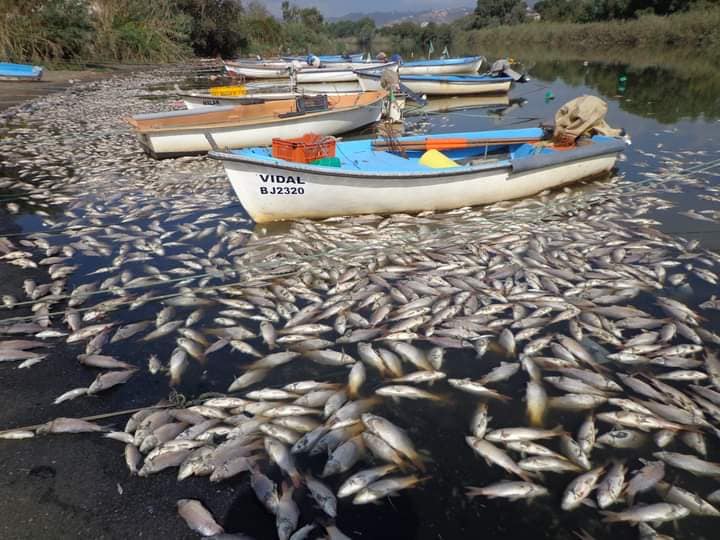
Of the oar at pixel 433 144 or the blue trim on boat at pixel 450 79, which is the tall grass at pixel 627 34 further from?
the oar at pixel 433 144

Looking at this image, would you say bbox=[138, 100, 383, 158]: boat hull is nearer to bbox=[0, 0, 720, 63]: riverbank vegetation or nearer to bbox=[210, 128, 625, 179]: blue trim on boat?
bbox=[210, 128, 625, 179]: blue trim on boat

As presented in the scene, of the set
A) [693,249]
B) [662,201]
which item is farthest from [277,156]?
[662,201]

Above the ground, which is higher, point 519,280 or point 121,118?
point 121,118

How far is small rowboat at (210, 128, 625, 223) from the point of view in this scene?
24.0 feet

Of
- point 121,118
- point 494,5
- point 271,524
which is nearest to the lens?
point 271,524

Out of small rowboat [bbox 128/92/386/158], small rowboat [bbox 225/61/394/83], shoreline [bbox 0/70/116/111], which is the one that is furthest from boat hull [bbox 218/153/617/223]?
small rowboat [bbox 225/61/394/83]

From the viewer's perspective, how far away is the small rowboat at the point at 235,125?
1173 centimetres

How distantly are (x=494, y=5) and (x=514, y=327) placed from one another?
378 feet

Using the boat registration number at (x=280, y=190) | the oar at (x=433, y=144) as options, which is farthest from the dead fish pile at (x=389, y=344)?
the oar at (x=433, y=144)

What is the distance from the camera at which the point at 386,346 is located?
15.7ft

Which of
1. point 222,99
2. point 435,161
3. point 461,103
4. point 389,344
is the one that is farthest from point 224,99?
point 461,103

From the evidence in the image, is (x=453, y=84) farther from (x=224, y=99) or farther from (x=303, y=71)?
(x=224, y=99)

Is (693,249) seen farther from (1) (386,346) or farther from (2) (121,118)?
(2) (121,118)

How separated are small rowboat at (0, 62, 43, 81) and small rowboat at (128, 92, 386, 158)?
17.3 metres
